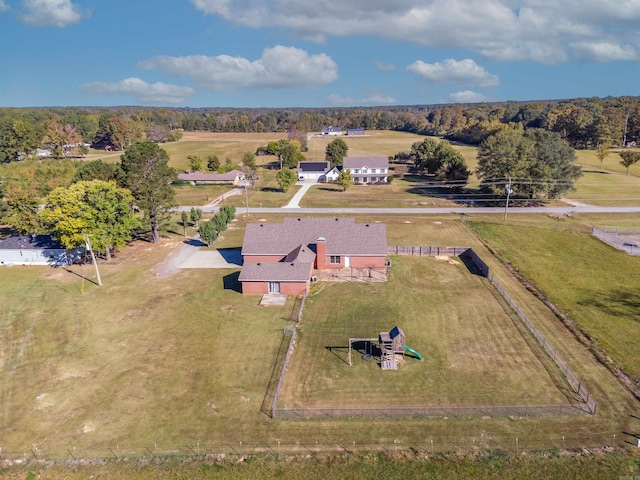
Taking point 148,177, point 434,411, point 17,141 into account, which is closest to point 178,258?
point 148,177

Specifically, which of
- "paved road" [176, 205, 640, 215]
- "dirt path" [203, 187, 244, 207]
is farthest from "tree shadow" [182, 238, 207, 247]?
"dirt path" [203, 187, 244, 207]

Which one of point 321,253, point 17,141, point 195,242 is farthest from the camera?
point 17,141

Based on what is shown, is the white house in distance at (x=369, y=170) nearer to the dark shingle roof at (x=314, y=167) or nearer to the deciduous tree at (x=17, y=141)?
the dark shingle roof at (x=314, y=167)

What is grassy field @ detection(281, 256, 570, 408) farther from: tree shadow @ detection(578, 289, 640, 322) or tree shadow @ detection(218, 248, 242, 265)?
tree shadow @ detection(218, 248, 242, 265)

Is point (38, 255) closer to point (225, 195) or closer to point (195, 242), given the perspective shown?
point (195, 242)

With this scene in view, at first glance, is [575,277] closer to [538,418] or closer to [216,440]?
[538,418]
